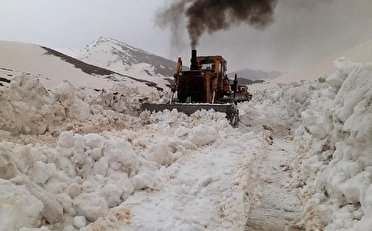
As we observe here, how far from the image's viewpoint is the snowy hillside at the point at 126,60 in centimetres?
6143

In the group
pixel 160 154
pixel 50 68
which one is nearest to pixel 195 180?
pixel 160 154

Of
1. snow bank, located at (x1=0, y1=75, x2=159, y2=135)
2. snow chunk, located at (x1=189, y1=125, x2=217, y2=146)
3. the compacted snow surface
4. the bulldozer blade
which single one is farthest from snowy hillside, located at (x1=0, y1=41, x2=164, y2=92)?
the compacted snow surface

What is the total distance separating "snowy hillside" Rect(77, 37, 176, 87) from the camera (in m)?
61.4

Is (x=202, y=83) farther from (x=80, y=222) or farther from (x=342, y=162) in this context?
(x=80, y=222)

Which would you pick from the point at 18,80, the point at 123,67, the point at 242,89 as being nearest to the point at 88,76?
the point at 242,89

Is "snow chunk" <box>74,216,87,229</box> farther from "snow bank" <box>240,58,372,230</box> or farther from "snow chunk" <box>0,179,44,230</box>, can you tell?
"snow bank" <box>240,58,372,230</box>

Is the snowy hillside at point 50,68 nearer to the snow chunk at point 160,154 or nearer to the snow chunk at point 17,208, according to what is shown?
the snow chunk at point 160,154

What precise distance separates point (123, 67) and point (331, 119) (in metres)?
59.9

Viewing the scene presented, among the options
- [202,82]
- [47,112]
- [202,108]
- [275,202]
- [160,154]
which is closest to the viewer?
[275,202]

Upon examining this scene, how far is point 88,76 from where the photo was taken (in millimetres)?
33906

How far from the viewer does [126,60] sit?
226ft

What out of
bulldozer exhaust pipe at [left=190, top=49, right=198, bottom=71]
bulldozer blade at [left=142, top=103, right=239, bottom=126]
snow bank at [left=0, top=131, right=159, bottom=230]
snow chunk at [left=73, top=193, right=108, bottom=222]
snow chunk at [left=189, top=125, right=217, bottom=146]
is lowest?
snow chunk at [left=73, top=193, right=108, bottom=222]

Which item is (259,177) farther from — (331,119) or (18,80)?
(18,80)

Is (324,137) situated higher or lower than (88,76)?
lower
